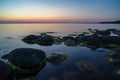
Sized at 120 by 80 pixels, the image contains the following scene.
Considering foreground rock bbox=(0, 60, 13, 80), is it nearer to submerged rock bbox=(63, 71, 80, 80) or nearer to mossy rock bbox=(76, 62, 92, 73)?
submerged rock bbox=(63, 71, 80, 80)

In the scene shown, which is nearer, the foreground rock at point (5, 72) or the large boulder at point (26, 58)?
the foreground rock at point (5, 72)

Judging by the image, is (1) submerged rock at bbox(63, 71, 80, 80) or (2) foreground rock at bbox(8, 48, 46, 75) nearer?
(1) submerged rock at bbox(63, 71, 80, 80)

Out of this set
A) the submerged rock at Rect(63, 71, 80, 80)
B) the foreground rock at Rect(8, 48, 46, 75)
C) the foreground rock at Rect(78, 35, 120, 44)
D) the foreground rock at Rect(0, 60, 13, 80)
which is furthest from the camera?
the foreground rock at Rect(78, 35, 120, 44)

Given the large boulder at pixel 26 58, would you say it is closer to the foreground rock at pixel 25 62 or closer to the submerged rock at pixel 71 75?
the foreground rock at pixel 25 62

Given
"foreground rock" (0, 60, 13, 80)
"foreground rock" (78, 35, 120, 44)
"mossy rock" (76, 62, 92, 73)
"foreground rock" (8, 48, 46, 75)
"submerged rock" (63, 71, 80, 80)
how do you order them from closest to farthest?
"foreground rock" (0, 60, 13, 80)
"submerged rock" (63, 71, 80, 80)
"foreground rock" (8, 48, 46, 75)
"mossy rock" (76, 62, 92, 73)
"foreground rock" (78, 35, 120, 44)

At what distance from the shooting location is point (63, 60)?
1891 cm

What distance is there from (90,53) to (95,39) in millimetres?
8327

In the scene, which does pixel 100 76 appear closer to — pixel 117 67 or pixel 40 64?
pixel 117 67

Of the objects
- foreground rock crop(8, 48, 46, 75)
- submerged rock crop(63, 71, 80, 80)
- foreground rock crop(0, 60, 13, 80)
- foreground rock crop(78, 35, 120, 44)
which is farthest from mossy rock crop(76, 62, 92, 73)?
foreground rock crop(78, 35, 120, 44)

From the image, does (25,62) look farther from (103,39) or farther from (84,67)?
(103,39)

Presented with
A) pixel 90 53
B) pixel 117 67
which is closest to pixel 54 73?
pixel 117 67

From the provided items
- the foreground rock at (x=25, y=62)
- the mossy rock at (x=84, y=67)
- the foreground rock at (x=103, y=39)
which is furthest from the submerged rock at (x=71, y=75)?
the foreground rock at (x=103, y=39)

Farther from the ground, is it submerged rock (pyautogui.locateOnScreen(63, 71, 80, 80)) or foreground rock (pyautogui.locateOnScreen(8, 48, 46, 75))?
foreground rock (pyautogui.locateOnScreen(8, 48, 46, 75))

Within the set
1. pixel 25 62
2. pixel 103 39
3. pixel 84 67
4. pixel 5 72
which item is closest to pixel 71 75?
pixel 84 67
